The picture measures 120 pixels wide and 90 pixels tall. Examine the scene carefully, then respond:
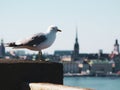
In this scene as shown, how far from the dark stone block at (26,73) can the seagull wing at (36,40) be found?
55cm

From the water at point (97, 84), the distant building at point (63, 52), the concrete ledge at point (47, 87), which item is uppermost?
the distant building at point (63, 52)

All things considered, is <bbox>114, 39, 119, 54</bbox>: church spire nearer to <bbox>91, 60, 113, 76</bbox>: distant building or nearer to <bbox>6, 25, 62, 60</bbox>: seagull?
<bbox>91, 60, 113, 76</bbox>: distant building

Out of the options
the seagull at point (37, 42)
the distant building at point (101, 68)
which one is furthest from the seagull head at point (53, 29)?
the distant building at point (101, 68)

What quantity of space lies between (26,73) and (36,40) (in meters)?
0.83

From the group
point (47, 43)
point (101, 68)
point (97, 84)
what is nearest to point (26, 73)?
point (47, 43)

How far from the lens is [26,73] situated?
15.1 feet

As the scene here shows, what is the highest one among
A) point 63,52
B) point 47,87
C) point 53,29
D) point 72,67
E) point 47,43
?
point 63,52

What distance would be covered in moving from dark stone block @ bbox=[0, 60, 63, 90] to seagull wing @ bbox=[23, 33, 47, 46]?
1.81 ft

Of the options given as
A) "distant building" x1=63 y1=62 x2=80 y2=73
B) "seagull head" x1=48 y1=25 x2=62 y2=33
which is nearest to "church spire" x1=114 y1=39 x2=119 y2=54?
"distant building" x1=63 y1=62 x2=80 y2=73

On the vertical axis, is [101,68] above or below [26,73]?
above

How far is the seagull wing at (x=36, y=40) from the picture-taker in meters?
5.36

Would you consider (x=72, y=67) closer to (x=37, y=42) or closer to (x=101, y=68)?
(x=101, y=68)

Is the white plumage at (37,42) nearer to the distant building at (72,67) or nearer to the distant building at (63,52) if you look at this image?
the distant building at (72,67)

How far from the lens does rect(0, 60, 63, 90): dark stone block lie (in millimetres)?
4539
